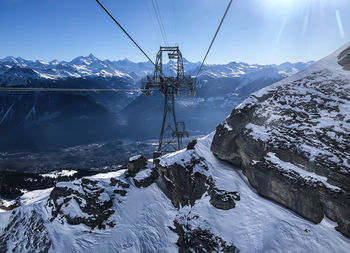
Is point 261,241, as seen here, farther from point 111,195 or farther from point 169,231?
point 111,195

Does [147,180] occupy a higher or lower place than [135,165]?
lower

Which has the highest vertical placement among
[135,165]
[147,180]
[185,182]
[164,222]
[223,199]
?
[223,199]

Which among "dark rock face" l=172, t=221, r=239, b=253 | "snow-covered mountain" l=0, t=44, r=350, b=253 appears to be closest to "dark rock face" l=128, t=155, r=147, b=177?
"snow-covered mountain" l=0, t=44, r=350, b=253

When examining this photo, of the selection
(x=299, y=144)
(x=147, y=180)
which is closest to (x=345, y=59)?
(x=299, y=144)

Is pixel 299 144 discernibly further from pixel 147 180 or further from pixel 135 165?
pixel 135 165

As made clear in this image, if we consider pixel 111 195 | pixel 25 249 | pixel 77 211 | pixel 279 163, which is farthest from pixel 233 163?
pixel 25 249

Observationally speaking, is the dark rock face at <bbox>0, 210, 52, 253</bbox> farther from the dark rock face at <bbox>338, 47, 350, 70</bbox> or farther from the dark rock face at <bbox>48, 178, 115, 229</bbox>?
the dark rock face at <bbox>338, 47, 350, 70</bbox>

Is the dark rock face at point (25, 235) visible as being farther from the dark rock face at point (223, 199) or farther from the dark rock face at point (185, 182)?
the dark rock face at point (223, 199)
